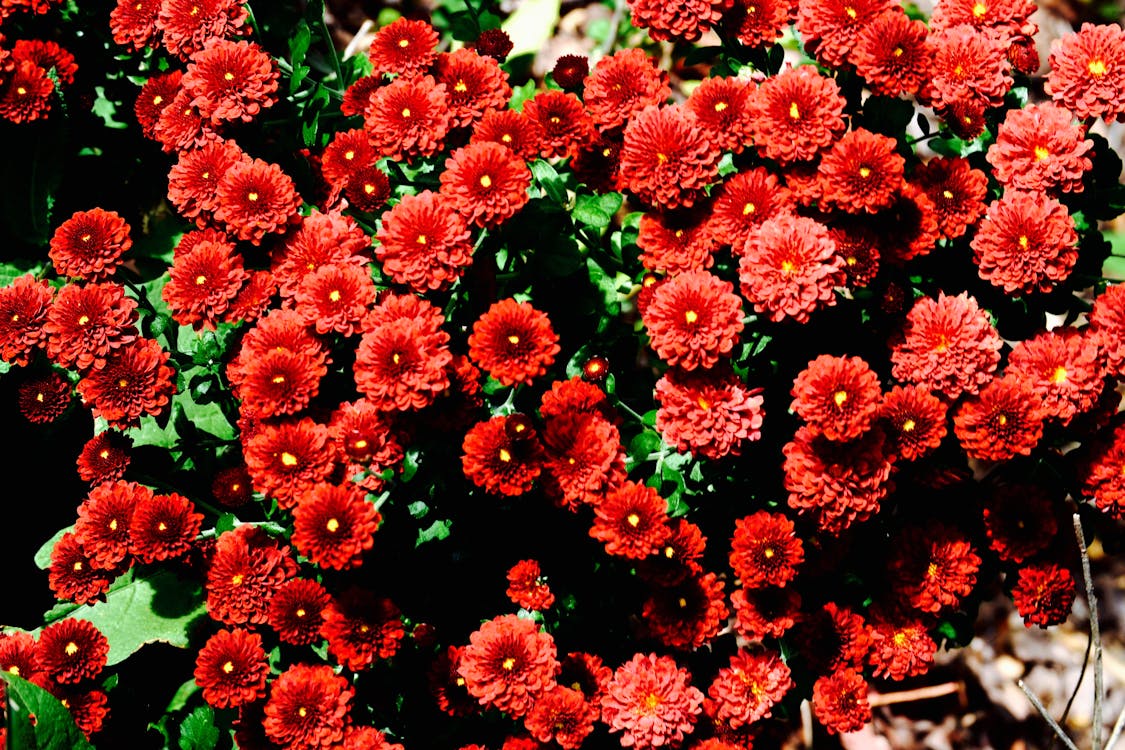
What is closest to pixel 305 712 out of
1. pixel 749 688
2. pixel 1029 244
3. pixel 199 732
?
pixel 199 732

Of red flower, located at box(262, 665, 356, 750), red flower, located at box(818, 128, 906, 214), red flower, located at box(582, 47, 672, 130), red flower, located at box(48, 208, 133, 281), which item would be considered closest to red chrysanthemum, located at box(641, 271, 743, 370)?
red flower, located at box(818, 128, 906, 214)

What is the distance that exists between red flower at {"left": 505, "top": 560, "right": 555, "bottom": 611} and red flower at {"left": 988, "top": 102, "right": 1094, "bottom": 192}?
4.45 feet

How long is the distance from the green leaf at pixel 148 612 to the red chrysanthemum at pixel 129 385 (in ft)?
2.11

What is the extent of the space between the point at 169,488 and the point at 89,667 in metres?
0.48

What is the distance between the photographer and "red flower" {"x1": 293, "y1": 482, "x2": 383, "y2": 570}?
192 cm

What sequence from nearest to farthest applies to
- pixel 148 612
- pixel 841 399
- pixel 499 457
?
pixel 841 399
pixel 499 457
pixel 148 612

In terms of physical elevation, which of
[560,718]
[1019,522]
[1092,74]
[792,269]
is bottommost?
[560,718]

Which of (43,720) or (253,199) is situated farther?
(253,199)

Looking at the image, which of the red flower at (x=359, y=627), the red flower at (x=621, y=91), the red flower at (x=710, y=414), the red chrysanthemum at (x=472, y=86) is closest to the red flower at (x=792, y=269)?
the red flower at (x=710, y=414)

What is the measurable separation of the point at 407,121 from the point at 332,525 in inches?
35.8

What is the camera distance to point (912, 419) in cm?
195

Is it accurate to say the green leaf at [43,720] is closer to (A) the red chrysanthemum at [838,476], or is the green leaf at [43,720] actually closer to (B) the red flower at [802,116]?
(A) the red chrysanthemum at [838,476]

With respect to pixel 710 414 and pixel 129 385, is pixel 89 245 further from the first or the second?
pixel 710 414

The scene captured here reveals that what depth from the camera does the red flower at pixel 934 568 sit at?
2104 millimetres
